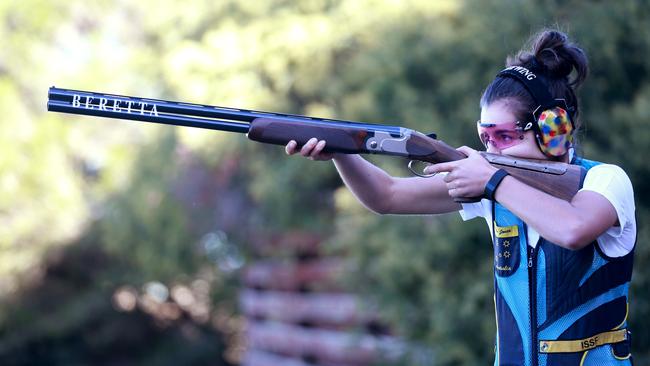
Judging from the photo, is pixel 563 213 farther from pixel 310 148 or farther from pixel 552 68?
pixel 310 148

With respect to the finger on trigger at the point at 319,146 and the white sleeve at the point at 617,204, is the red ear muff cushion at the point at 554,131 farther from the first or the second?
the finger on trigger at the point at 319,146

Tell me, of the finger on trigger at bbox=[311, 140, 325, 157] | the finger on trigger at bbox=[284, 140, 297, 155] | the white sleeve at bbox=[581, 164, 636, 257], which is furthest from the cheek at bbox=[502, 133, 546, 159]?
the finger on trigger at bbox=[284, 140, 297, 155]

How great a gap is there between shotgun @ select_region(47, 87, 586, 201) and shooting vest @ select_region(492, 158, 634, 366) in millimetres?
558

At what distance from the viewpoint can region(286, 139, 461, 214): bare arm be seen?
156 inches

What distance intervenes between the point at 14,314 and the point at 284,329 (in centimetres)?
522

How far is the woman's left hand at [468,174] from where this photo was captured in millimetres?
3479

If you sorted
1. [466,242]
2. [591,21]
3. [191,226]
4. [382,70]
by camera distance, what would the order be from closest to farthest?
[591,21]
[466,242]
[382,70]
[191,226]

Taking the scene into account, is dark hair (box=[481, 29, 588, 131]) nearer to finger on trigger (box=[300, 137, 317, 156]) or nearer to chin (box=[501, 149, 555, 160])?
chin (box=[501, 149, 555, 160])

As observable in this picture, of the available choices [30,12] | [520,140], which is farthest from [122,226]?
[520,140]

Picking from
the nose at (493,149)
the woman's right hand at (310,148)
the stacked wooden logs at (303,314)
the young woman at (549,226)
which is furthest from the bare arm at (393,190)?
the stacked wooden logs at (303,314)

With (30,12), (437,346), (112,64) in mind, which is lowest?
(437,346)

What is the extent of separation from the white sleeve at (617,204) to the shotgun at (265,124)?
557 millimetres

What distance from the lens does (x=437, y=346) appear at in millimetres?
8117

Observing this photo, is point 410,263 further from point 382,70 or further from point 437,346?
point 382,70
